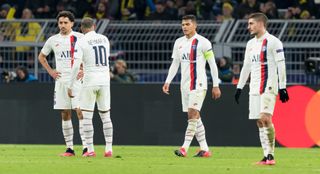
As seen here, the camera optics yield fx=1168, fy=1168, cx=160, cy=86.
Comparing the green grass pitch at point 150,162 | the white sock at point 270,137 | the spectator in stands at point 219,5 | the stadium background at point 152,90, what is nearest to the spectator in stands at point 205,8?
the spectator in stands at point 219,5

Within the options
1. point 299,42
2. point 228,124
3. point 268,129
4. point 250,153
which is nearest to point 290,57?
point 299,42

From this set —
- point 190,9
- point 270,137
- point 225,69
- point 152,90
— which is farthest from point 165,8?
point 270,137

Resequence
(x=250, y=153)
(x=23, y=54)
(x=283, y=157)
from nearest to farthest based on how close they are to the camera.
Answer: (x=283, y=157) → (x=250, y=153) → (x=23, y=54)

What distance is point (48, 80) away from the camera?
26.3 m

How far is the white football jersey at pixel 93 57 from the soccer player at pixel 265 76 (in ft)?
9.09

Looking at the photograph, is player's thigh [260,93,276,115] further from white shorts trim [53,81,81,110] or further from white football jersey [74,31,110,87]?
white shorts trim [53,81,81,110]

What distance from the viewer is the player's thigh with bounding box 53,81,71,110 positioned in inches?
774

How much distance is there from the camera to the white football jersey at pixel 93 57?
18656mm

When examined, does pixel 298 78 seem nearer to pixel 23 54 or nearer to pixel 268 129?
pixel 23 54

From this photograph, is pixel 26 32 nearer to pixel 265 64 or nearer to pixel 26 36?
pixel 26 36

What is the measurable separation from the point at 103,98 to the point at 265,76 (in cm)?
312

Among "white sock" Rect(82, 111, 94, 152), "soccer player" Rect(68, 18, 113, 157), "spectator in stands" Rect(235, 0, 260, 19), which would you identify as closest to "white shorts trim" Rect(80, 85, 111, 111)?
"soccer player" Rect(68, 18, 113, 157)

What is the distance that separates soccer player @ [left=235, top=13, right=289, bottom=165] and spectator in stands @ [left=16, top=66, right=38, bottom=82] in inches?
381

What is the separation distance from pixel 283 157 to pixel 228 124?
525cm
